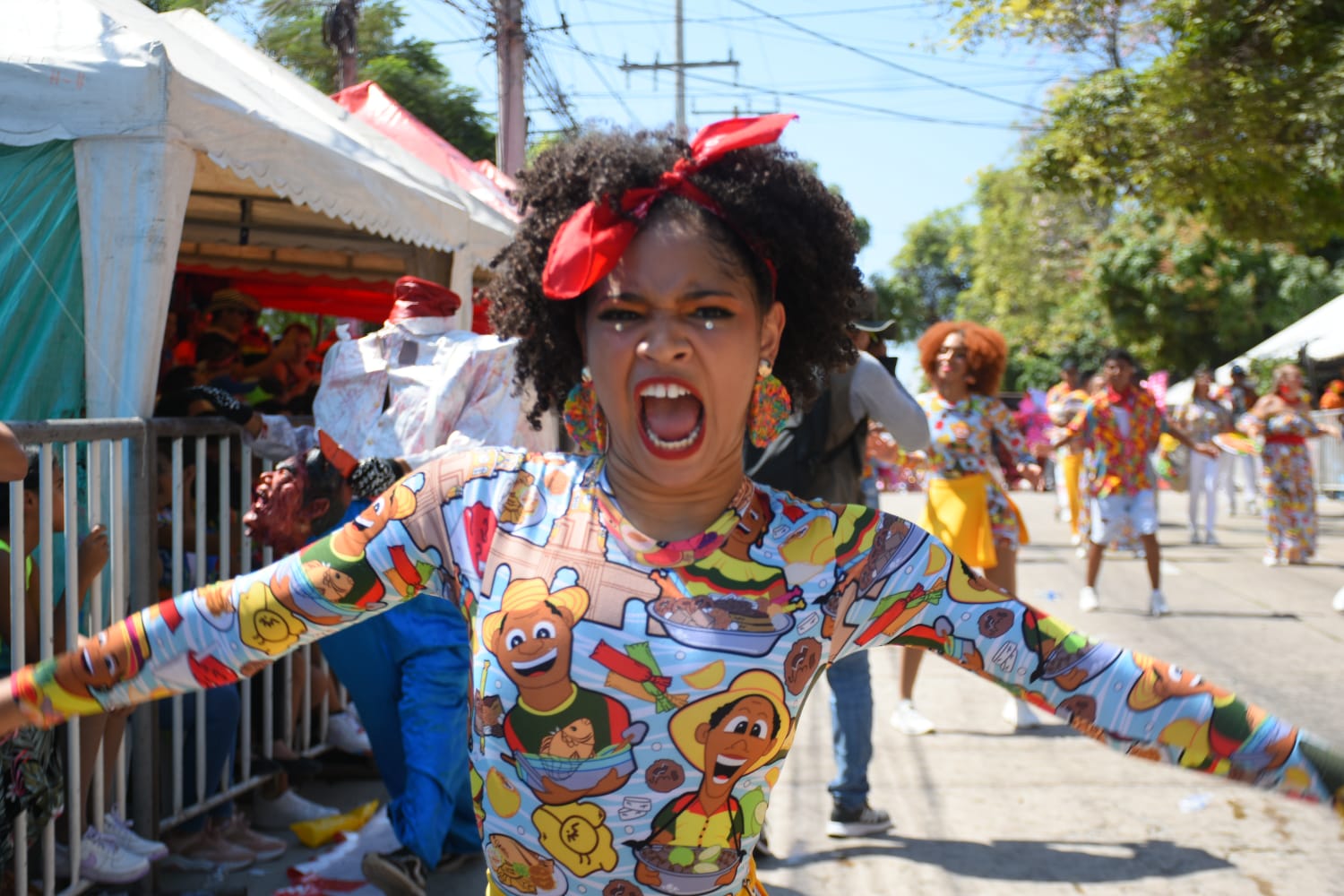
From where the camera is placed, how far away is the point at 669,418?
1.74 metres

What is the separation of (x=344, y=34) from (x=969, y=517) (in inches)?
317

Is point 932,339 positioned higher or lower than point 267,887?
higher

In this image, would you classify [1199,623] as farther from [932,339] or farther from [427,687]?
[427,687]

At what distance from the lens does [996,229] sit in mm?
43219

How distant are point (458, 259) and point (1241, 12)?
8425 millimetres

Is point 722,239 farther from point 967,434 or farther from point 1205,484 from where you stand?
point 1205,484

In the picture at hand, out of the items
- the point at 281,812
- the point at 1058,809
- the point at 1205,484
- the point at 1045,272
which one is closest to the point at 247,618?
the point at 281,812

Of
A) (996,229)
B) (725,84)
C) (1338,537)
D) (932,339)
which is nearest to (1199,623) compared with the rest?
(932,339)

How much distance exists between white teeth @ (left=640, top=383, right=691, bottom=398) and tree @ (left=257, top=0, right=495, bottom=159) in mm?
8743

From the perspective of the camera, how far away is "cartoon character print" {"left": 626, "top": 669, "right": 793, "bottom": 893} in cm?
163

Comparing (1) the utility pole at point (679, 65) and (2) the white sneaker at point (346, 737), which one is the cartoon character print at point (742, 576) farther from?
(1) the utility pole at point (679, 65)

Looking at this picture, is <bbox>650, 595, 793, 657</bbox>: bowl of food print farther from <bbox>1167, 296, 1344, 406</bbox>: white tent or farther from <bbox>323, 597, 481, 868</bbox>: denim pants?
<bbox>1167, 296, 1344, 406</bbox>: white tent

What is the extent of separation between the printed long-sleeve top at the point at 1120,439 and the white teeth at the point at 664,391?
747 centimetres

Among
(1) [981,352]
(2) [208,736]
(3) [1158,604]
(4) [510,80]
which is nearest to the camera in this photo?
(2) [208,736]
